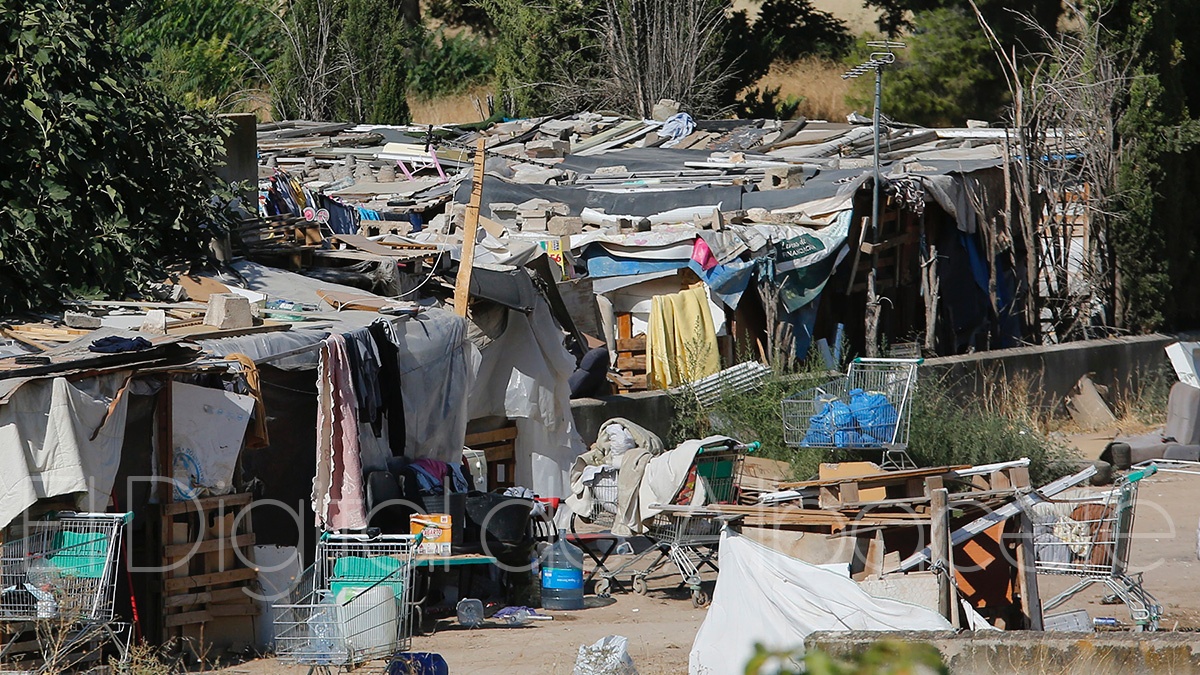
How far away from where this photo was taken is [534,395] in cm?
1309

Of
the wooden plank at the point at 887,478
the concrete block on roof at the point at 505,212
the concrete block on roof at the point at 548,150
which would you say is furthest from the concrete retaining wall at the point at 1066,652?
the concrete block on roof at the point at 548,150

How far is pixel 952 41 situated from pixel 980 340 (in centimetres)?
1325

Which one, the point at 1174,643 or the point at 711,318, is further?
the point at 711,318

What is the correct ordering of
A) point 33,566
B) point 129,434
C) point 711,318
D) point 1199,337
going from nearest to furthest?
point 33,566, point 129,434, point 711,318, point 1199,337

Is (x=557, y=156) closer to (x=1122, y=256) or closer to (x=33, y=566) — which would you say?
(x=1122, y=256)

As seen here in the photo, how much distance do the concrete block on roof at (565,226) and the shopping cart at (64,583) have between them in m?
9.06

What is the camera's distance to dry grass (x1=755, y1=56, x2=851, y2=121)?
40.1 meters

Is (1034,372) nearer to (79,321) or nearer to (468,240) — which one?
A: (468,240)

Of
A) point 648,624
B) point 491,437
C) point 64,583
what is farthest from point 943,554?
point 491,437

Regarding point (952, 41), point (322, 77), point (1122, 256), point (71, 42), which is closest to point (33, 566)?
point (71, 42)

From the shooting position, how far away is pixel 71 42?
11570 millimetres

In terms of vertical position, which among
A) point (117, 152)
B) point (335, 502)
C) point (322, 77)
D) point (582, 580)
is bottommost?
point (582, 580)

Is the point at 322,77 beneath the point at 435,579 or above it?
above

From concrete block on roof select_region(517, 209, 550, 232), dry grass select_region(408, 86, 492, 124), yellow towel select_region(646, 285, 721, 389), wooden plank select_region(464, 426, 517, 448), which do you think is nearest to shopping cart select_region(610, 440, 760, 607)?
wooden plank select_region(464, 426, 517, 448)
